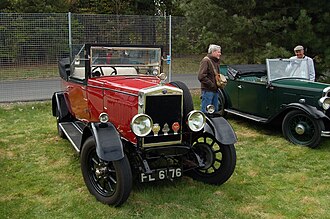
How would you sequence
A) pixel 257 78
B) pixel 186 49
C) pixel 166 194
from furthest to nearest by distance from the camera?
pixel 186 49 < pixel 257 78 < pixel 166 194

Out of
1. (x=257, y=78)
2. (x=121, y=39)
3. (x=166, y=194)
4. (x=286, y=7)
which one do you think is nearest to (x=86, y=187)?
(x=166, y=194)

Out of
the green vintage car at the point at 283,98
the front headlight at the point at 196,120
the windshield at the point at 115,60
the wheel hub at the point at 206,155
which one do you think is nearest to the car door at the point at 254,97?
the green vintage car at the point at 283,98

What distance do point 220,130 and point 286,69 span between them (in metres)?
3.37

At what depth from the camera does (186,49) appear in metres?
11.7

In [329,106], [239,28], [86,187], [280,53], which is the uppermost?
[239,28]

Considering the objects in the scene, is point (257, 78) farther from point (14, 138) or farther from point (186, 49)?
point (14, 138)

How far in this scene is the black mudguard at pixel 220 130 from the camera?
4.48m

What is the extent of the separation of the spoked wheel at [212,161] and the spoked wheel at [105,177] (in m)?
1.12

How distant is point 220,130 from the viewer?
459 cm

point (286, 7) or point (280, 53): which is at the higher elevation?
point (286, 7)

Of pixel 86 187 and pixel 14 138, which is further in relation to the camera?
pixel 14 138

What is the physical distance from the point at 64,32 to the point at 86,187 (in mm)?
6242

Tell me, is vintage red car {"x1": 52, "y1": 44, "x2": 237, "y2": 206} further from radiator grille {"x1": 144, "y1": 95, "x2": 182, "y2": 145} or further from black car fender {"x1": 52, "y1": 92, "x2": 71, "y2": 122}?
black car fender {"x1": 52, "y1": 92, "x2": 71, "y2": 122}

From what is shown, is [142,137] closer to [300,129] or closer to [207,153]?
[207,153]
